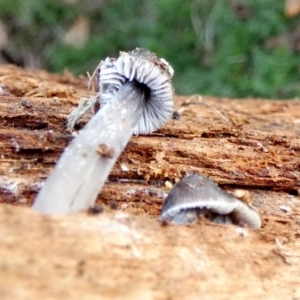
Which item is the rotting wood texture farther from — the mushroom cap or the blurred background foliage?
the blurred background foliage

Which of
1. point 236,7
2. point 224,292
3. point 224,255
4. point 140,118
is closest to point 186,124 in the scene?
point 140,118

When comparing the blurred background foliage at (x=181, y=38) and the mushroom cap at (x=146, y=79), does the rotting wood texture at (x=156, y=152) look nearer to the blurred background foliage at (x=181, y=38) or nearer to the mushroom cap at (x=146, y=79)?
the mushroom cap at (x=146, y=79)

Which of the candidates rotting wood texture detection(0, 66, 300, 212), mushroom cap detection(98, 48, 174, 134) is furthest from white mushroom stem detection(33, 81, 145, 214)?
rotting wood texture detection(0, 66, 300, 212)

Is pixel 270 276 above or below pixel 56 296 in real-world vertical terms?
above

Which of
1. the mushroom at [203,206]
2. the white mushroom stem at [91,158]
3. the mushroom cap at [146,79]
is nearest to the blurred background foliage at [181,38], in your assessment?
the mushroom cap at [146,79]

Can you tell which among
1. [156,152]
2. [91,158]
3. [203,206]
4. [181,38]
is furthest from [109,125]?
[181,38]

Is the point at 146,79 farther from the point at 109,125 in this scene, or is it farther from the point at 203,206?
the point at 203,206

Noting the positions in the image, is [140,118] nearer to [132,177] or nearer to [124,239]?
[132,177]
